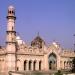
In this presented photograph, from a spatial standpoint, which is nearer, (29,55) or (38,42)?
(29,55)

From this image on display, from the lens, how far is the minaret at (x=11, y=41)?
137 ft

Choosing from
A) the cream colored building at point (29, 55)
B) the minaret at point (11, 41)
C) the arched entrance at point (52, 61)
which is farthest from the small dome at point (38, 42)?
the minaret at point (11, 41)

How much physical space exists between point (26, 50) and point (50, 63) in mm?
5653

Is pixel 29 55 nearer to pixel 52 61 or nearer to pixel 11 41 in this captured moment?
pixel 11 41

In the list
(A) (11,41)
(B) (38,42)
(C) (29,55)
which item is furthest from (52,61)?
(A) (11,41)

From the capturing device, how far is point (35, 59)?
149 feet

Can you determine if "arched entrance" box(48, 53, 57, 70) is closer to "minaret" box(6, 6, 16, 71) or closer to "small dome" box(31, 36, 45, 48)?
"small dome" box(31, 36, 45, 48)

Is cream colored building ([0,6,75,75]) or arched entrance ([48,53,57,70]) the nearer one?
cream colored building ([0,6,75,75])

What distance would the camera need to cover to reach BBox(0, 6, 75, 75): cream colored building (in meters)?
42.0

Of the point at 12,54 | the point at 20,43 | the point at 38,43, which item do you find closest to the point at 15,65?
the point at 12,54

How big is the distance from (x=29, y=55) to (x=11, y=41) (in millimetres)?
4252

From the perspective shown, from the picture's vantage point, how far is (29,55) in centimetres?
4456

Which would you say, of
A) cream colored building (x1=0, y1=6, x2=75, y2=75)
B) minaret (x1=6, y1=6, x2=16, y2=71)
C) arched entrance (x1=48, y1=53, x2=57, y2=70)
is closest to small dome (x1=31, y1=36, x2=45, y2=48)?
cream colored building (x1=0, y1=6, x2=75, y2=75)

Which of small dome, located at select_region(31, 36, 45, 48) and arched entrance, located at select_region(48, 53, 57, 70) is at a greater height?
small dome, located at select_region(31, 36, 45, 48)
